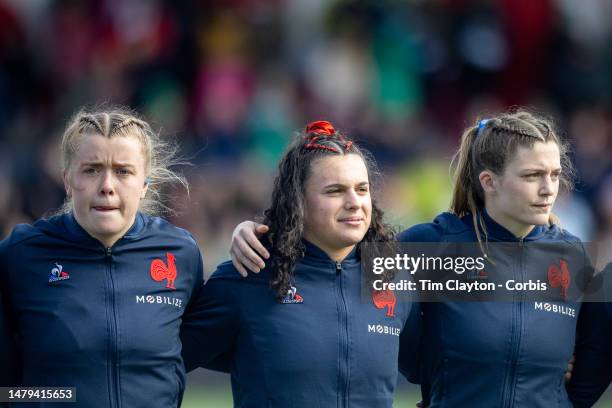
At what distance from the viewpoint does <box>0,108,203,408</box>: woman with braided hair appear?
4.45 metres

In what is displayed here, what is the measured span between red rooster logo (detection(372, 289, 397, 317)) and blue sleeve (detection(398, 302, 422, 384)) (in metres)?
0.17

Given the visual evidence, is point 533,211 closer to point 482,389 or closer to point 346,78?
point 482,389

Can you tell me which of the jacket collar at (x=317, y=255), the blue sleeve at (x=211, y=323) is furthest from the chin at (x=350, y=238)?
the blue sleeve at (x=211, y=323)

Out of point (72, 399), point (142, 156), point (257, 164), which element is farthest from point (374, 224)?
point (257, 164)

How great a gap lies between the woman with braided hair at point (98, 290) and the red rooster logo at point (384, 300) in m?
0.78

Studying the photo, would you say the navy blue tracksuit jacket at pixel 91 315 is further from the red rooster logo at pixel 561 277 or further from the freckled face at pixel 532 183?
the red rooster logo at pixel 561 277

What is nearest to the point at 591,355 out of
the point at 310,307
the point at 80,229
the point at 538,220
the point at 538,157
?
the point at 538,220

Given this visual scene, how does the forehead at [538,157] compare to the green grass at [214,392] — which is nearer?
the forehead at [538,157]

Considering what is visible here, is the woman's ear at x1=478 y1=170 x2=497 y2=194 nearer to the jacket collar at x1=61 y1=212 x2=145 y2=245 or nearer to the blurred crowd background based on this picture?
the jacket collar at x1=61 y1=212 x2=145 y2=245

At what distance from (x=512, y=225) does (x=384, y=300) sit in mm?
671

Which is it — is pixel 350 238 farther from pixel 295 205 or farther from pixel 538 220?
pixel 538 220

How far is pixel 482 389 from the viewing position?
4.81m

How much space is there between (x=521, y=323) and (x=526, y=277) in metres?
0.23

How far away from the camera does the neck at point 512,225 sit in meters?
5.02
